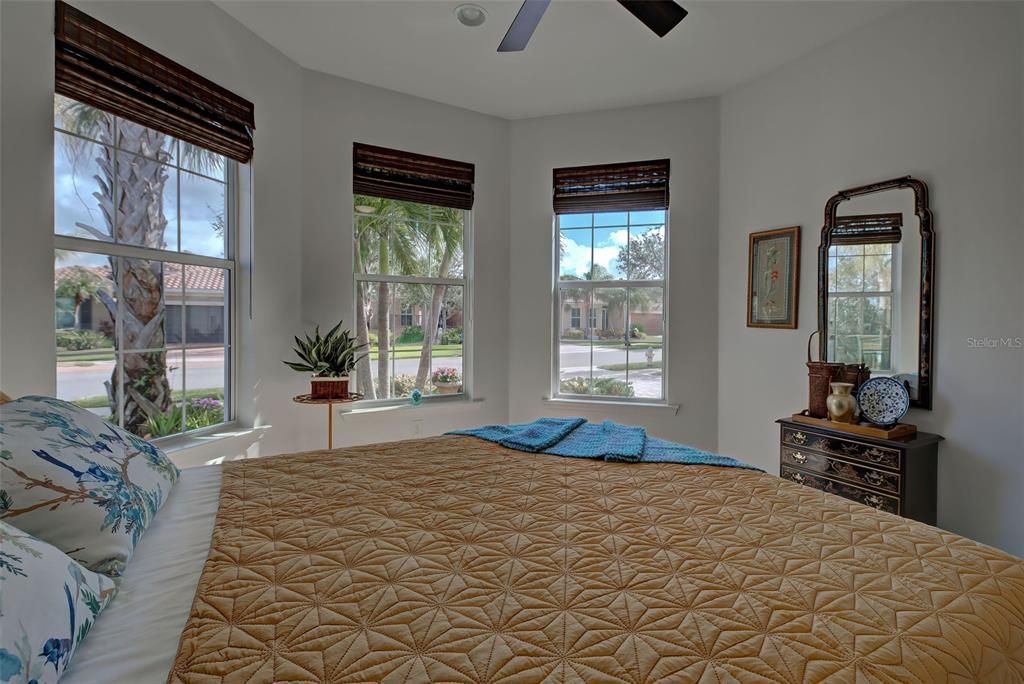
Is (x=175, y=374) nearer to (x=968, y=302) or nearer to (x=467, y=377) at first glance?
(x=467, y=377)

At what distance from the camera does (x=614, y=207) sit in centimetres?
385

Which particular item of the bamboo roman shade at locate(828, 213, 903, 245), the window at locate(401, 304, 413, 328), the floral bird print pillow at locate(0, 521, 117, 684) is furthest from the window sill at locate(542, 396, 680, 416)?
the floral bird print pillow at locate(0, 521, 117, 684)

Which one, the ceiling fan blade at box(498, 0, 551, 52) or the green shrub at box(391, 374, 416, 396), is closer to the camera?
the ceiling fan blade at box(498, 0, 551, 52)

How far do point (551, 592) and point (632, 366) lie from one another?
10.2 feet

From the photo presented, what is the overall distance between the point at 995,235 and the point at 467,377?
10.1ft

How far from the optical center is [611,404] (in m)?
3.87

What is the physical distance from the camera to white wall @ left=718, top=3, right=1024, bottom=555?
2193 mm

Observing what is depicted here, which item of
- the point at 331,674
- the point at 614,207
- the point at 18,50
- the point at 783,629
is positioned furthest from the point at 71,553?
the point at 614,207

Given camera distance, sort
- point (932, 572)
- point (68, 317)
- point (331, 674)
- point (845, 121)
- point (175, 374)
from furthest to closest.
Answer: point (845, 121) → point (175, 374) → point (68, 317) → point (932, 572) → point (331, 674)

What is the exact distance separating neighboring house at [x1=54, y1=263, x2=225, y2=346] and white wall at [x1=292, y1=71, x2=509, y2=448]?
53cm

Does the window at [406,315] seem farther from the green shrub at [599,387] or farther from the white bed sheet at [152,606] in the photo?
the white bed sheet at [152,606]

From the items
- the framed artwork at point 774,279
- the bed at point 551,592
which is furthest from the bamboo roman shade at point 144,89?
the framed artwork at point 774,279

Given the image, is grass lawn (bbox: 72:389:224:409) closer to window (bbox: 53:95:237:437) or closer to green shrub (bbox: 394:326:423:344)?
window (bbox: 53:95:237:437)

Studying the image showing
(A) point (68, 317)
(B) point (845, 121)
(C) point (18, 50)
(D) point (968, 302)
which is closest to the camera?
(C) point (18, 50)
